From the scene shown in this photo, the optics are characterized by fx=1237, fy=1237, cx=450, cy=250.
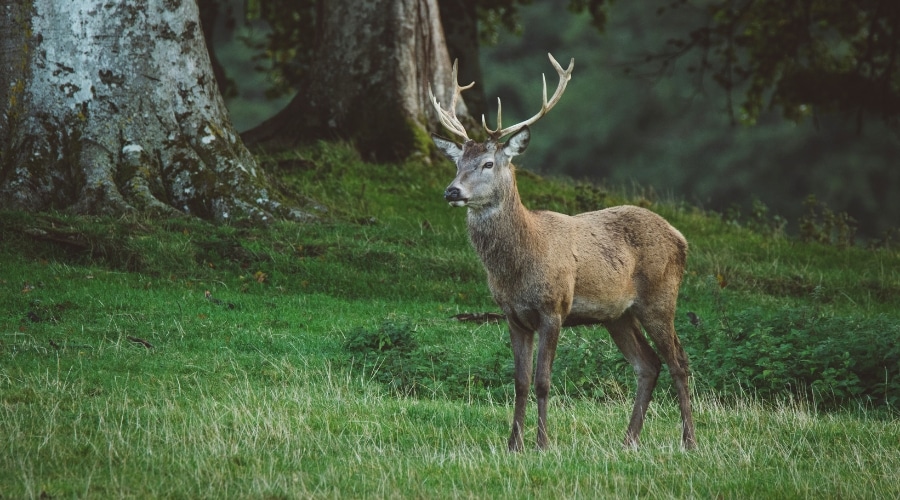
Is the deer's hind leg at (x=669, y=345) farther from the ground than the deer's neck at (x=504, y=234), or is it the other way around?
the deer's neck at (x=504, y=234)

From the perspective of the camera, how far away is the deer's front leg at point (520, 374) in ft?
24.7

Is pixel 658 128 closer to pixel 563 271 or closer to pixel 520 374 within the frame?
pixel 563 271

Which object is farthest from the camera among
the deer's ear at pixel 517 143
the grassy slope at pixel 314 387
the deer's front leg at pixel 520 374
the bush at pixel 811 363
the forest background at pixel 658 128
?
the forest background at pixel 658 128

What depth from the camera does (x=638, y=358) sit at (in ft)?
27.3

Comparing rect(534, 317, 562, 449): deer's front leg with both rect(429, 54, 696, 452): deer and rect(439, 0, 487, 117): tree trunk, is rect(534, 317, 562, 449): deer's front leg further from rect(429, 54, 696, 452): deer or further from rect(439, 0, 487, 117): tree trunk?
rect(439, 0, 487, 117): tree trunk

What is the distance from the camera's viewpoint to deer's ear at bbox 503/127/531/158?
7852 mm

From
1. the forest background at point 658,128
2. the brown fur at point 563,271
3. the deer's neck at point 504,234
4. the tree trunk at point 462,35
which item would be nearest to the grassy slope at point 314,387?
the brown fur at point 563,271

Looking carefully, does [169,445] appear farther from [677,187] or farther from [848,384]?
[677,187]

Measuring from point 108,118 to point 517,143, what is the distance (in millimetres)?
6283

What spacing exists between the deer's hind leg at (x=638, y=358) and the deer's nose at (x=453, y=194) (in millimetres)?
1464

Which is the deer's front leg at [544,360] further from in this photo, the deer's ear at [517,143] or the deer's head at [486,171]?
the deer's ear at [517,143]

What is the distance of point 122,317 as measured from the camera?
992cm

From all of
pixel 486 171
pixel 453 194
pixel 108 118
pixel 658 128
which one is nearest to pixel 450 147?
pixel 486 171

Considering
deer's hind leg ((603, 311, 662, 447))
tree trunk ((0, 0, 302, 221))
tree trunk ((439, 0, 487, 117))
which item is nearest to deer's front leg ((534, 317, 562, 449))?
deer's hind leg ((603, 311, 662, 447))
